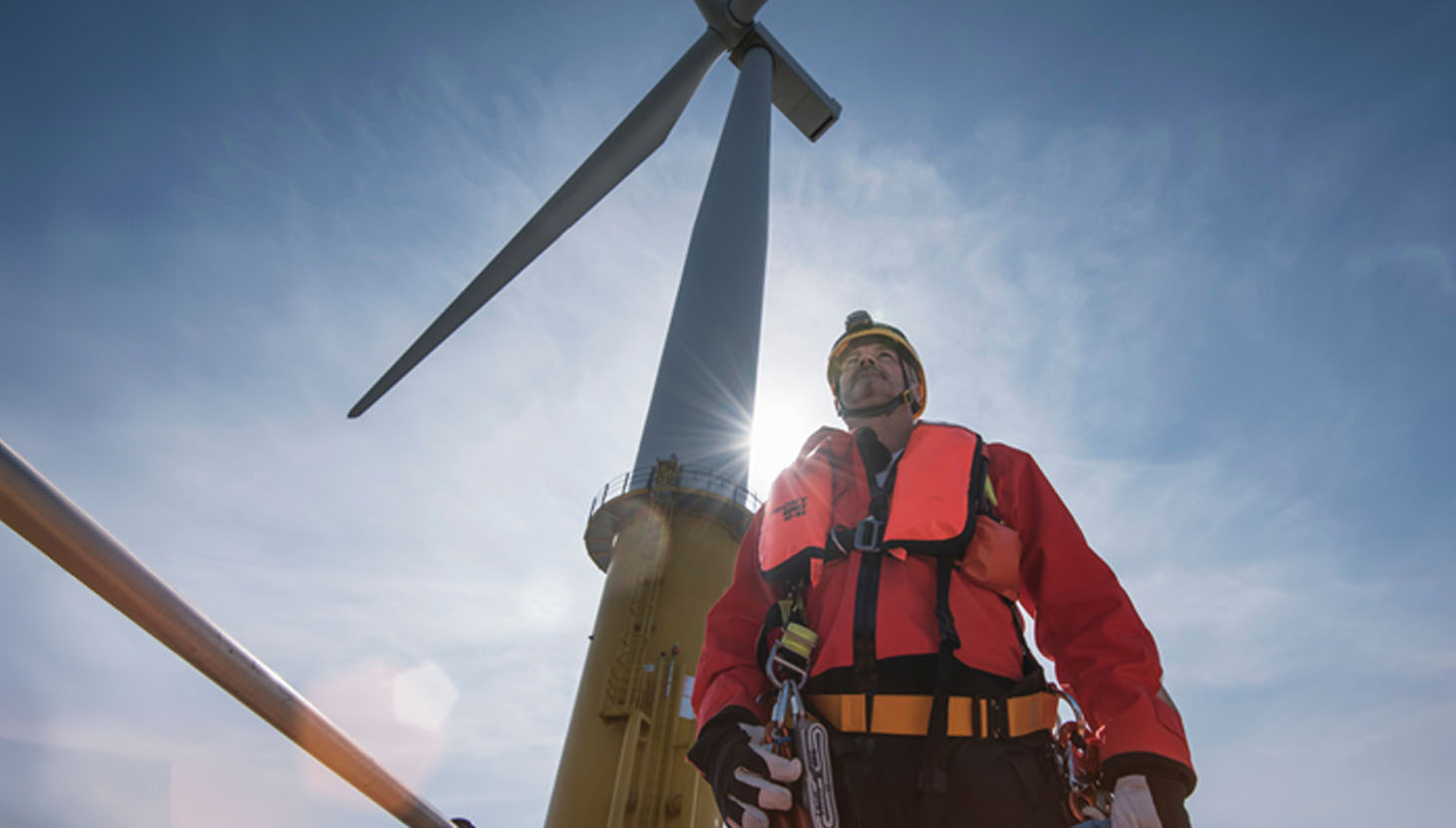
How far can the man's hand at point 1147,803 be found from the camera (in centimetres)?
193

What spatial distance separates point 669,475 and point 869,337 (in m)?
10.5

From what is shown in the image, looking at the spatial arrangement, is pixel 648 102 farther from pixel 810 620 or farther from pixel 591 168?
pixel 810 620

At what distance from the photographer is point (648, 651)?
12.4 meters

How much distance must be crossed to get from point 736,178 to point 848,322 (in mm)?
16790

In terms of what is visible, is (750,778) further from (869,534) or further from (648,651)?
(648,651)

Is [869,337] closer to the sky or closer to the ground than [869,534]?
closer to the sky

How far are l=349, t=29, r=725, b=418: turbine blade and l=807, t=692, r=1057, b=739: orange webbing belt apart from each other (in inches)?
814

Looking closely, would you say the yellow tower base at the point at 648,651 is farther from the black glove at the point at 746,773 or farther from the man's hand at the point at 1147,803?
the man's hand at the point at 1147,803

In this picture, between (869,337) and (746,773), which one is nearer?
(746,773)

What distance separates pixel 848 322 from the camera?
13.0ft

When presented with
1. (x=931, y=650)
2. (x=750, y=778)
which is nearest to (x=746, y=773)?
(x=750, y=778)

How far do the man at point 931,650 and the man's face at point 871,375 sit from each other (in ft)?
0.96

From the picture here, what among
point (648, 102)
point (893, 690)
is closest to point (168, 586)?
point (893, 690)

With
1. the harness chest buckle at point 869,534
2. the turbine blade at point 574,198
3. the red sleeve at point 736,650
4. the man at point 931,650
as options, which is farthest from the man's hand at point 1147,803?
the turbine blade at point 574,198
